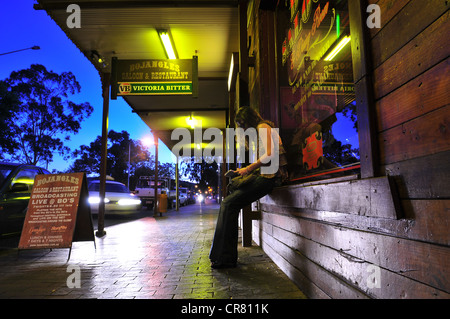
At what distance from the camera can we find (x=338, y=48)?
2.56m

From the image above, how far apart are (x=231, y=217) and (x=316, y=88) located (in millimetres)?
1806

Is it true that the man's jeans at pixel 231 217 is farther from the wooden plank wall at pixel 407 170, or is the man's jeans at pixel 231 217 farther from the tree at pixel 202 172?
the tree at pixel 202 172

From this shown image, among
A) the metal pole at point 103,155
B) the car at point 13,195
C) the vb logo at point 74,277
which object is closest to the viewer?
the vb logo at point 74,277

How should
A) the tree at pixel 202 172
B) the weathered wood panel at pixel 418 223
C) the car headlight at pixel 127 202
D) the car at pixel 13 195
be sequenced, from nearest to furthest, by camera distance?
the weathered wood panel at pixel 418 223 < the car at pixel 13 195 < the car headlight at pixel 127 202 < the tree at pixel 202 172

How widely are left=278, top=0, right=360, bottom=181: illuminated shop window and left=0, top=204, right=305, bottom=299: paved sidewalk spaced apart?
125cm

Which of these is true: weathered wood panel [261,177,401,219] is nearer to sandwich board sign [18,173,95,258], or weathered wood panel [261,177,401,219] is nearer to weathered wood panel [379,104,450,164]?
weathered wood panel [379,104,450,164]

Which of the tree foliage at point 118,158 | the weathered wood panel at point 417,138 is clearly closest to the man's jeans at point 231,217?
Answer: the weathered wood panel at point 417,138

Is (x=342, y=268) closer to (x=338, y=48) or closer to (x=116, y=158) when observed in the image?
(x=338, y=48)

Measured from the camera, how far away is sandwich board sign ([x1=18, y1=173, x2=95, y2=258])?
4.35 metres

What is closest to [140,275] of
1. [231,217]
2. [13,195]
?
[231,217]

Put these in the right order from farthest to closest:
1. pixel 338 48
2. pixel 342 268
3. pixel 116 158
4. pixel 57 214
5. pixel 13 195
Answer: pixel 116 158, pixel 13 195, pixel 57 214, pixel 338 48, pixel 342 268

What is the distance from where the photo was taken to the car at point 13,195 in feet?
16.5

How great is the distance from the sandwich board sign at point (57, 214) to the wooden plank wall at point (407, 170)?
407 cm

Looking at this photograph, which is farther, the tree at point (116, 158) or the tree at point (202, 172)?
the tree at point (116, 158)
